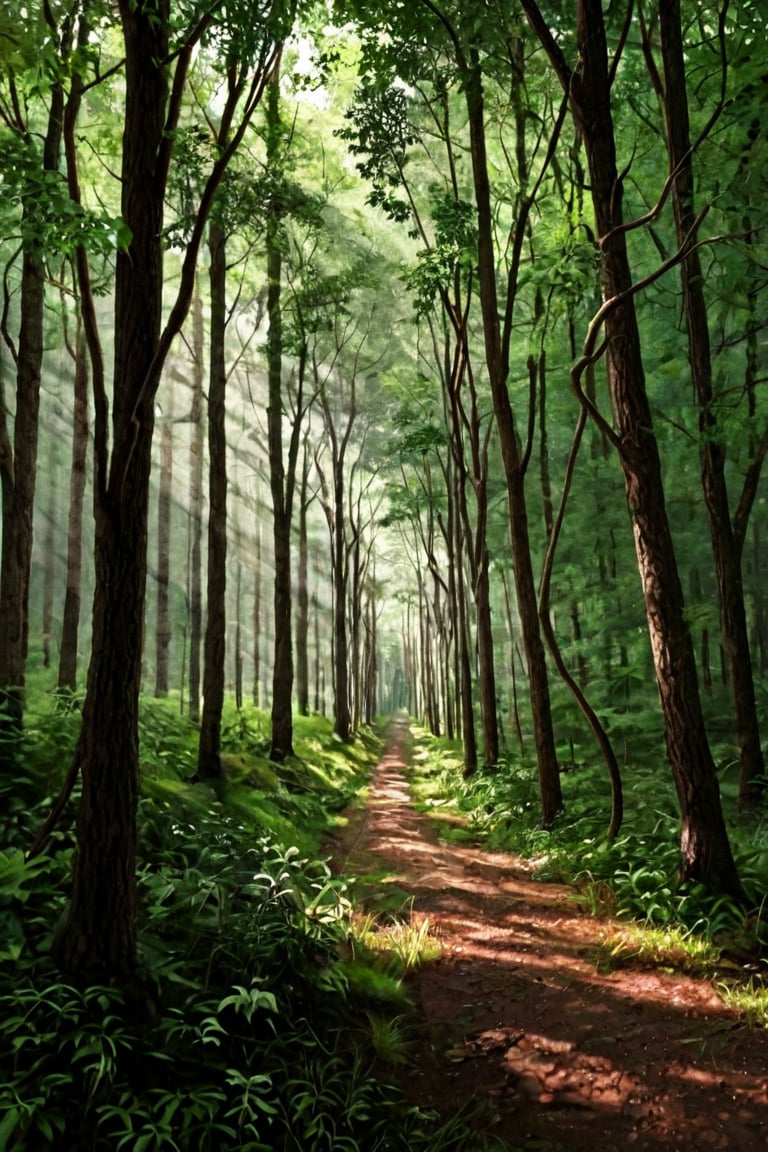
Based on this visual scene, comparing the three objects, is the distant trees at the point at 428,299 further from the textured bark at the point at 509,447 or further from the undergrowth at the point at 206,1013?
the undergrowth at the point at 206,1013

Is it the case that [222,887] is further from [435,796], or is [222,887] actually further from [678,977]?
[435,796]

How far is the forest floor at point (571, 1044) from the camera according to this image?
9.76 ft

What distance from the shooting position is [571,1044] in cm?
366

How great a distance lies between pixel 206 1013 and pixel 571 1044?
1.92m

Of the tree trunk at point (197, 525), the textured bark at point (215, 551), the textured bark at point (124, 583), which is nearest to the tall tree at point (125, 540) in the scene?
the textured bark at point (124, 583)

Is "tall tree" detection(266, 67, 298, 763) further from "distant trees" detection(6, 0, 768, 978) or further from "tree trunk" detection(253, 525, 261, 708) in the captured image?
"tree trunk" detection(253, 525, 261, 708)

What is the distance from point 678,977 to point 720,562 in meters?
4.86

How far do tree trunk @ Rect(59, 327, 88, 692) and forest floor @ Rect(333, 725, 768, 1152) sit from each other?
6.75 metres

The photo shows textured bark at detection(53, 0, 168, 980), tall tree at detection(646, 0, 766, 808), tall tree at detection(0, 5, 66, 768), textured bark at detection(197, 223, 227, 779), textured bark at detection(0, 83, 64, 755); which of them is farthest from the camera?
textured bark at detection(197, 223, 227, 779)

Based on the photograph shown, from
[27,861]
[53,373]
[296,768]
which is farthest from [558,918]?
[53,373]

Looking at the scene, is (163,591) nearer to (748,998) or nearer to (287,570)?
(287,570)

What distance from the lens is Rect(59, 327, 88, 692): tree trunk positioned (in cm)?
1016

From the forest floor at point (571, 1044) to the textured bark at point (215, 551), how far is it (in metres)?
3.90

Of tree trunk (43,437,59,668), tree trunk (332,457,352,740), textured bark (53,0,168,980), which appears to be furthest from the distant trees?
tree trunk (43,437,59,668)
